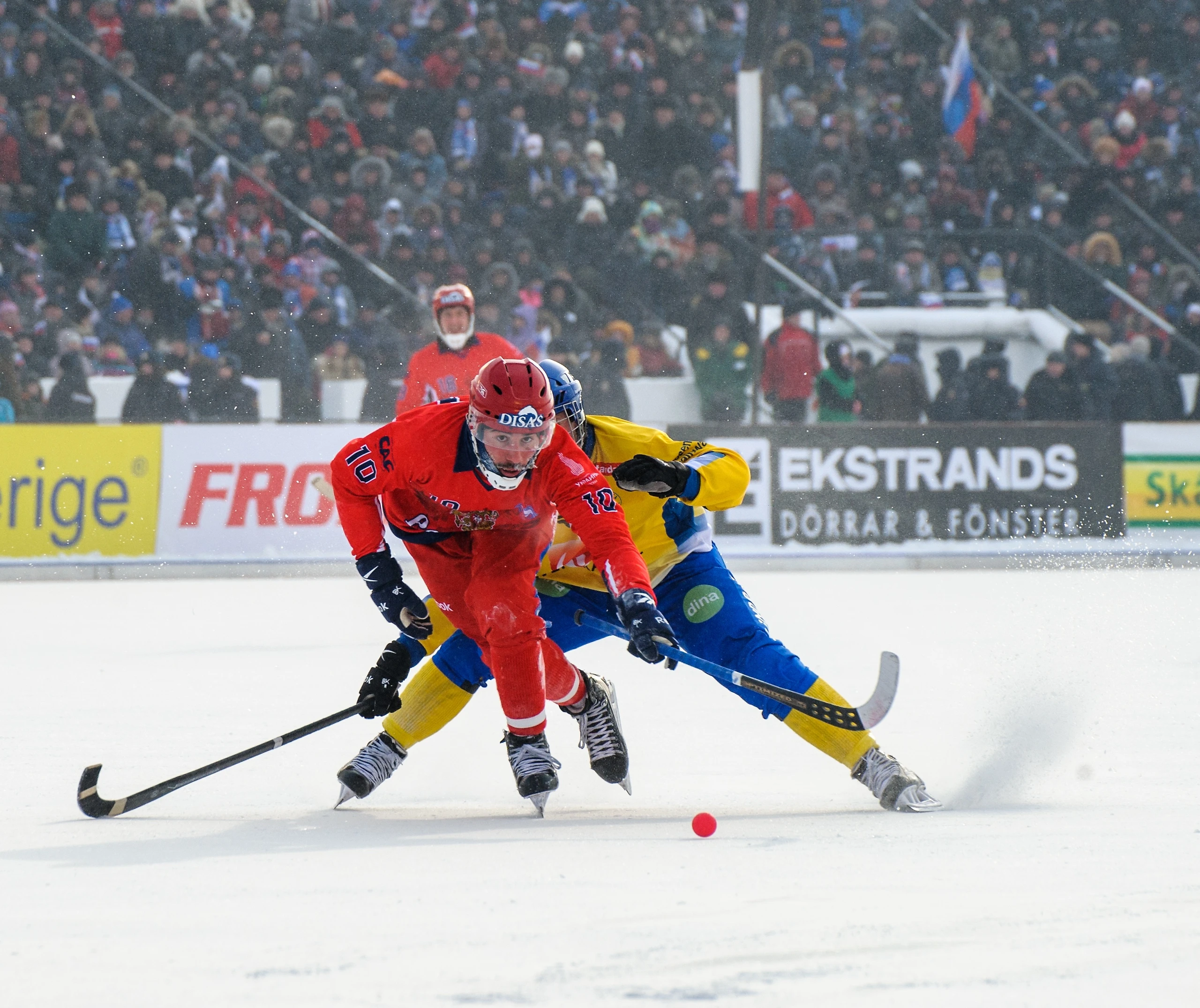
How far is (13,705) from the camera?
6000mm

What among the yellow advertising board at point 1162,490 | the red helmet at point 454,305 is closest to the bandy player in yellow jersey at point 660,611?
the red helmet at point 454,305

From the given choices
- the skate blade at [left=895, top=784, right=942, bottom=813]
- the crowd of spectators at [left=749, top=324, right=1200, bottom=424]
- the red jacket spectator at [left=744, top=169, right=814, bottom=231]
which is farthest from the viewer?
the red jacket spectator at [left=744, top=169, right=814, bottom=231]

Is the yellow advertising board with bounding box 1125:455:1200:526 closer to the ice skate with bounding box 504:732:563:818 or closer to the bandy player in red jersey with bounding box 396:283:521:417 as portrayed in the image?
the bandy player in red jersey with bounding box 396:283:521:417

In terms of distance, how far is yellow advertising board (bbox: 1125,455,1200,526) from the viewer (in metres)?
12.7

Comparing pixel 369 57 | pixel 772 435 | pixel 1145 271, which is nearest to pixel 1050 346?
pixel 1145 271

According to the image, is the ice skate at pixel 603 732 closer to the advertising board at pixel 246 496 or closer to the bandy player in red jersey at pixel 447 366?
the bandy player in red jersey at pixel 447 366

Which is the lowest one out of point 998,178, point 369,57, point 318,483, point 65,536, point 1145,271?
point 65,536

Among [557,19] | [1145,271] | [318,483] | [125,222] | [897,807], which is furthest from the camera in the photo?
[557,19]

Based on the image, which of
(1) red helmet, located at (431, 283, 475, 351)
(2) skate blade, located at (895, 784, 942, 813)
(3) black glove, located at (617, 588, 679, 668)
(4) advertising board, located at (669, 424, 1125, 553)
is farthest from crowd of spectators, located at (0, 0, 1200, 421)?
(2) skate blade, located at (895, 784, 942, 813)

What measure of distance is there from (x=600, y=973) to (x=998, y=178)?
1441 cm

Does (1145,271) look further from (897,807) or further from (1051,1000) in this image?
(1051,1000)

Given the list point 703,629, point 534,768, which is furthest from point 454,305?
point 534,768

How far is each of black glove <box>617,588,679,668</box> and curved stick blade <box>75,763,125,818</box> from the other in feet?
4.55

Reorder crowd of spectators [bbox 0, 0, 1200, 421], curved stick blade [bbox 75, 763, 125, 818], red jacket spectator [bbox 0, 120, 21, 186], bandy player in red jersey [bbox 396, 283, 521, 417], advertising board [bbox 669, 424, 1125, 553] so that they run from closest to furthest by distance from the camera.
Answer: curved stick blade [bbox 75, 763, 125, 818] → bandy player in red jersey [bbox 396, 283, 521, 417] → advertising board [bbox 669, 424, 1125, 553] → crowd of spectators [bbox 0, 0, 1200, 421] → red jacket spectator [bbox 0, 120, 21, 186]
